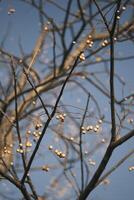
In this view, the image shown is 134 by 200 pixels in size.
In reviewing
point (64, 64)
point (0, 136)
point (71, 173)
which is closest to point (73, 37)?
point (64, 64)

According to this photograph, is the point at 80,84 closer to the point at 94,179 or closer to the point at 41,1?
the point at 41,1

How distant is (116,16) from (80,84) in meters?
3.71

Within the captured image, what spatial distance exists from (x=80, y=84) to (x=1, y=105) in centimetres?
171

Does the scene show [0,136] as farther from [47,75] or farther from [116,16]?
[116,16]

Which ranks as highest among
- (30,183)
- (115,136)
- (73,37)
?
(73,37)

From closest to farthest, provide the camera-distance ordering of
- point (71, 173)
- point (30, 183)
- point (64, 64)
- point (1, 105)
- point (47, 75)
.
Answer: point (30, 183)
point (71, 173)
point (1, 105)
point (64, 64)
point (47, 75)

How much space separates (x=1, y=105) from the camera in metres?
5.31

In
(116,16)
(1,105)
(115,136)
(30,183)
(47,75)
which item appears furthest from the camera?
(47,75)

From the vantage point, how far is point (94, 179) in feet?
9.75

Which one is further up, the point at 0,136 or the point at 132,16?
the point at 132,16

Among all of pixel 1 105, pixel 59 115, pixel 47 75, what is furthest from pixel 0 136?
pixel 59 115

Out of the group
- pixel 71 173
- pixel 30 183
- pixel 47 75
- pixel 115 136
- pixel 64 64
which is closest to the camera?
pixel 115 136

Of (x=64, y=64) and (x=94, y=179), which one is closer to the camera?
(x=94, y=179)

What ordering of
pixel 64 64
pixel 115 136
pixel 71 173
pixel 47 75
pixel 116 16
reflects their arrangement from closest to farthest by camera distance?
pixel 116 16, pixel 115 136, pixel 71 173, pixel 64 64, pixel 47 75
